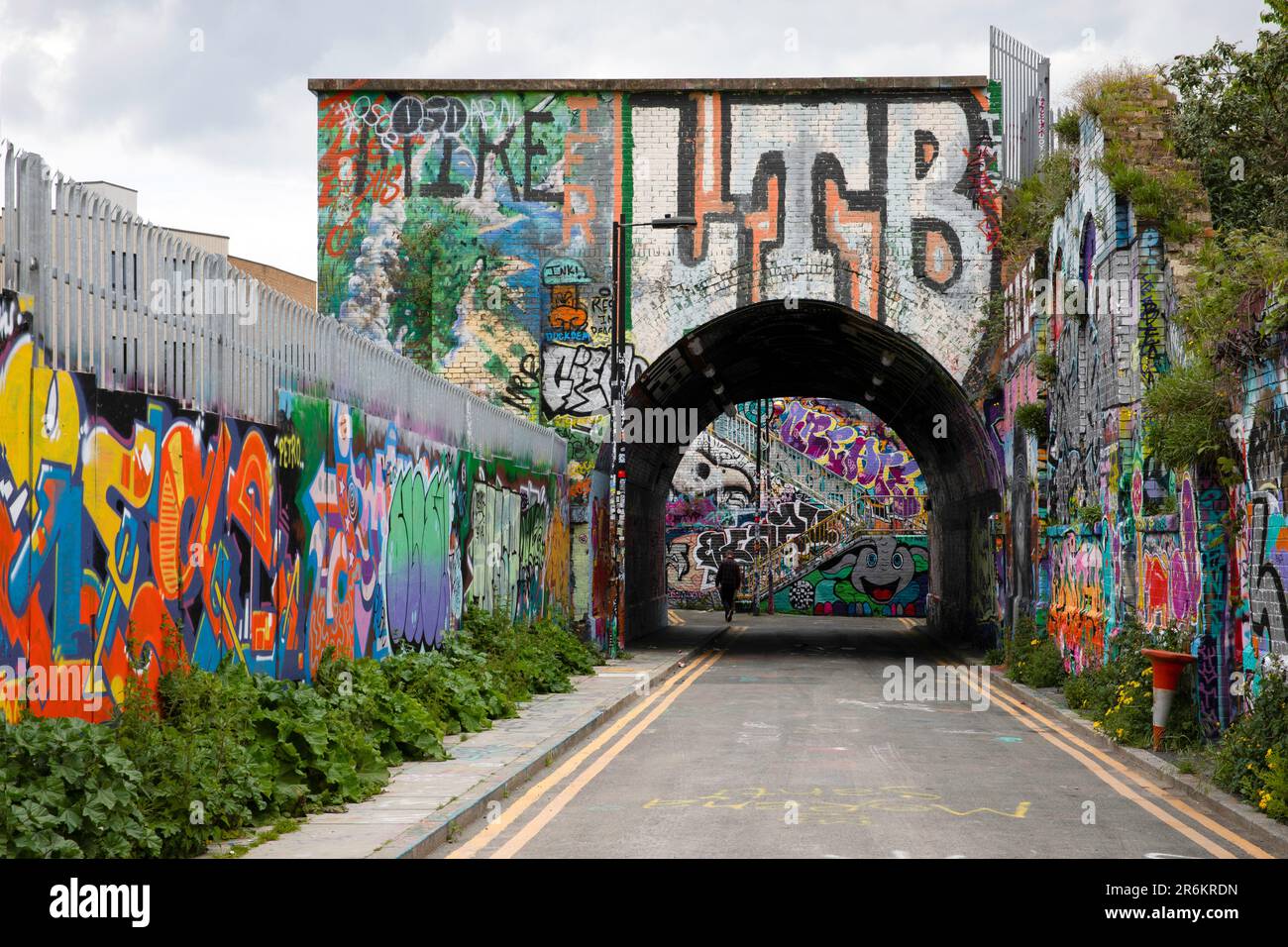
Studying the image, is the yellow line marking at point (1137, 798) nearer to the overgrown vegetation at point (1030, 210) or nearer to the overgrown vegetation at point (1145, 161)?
the overgrown vegetation at point (1145, 161)

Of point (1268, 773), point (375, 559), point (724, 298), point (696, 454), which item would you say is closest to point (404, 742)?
point (375, 559)

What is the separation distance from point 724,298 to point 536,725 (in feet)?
43.9

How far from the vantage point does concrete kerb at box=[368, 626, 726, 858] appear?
8625 millimetres

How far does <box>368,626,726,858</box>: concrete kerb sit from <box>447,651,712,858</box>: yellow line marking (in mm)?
133

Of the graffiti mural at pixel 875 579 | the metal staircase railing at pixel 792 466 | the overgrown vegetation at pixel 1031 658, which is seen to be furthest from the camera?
the metal staircase railing at pixel 792 466

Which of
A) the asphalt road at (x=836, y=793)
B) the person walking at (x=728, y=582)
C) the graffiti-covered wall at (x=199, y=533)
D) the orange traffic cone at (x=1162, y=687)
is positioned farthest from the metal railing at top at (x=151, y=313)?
the person walking at (x=728, y=582)

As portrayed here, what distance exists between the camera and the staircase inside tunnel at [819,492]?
28.2 meters

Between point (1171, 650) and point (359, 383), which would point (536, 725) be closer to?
point (359, 383)

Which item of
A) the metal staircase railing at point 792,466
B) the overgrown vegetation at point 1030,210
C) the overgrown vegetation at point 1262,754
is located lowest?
the overgrown vegetation at point 1262,754

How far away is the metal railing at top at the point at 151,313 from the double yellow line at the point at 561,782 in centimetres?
364

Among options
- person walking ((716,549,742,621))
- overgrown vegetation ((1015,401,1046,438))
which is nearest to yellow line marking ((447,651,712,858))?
overgrown vegetation ((1015,401,1046,438))

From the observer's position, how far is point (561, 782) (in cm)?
1183

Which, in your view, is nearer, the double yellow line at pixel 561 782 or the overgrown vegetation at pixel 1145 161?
the double yellow line at pixel 561 782

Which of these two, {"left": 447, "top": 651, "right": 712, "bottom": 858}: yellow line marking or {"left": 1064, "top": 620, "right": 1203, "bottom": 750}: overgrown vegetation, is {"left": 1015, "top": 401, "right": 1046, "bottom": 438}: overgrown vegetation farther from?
{"left": 447, "top": 651, "right": 712, "bottom": 858}: yellow line marking
